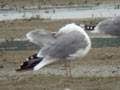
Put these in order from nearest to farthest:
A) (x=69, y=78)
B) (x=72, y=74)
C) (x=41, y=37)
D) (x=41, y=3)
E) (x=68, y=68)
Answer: (x=41, y=37) < (x=69, y=78) < (x=72, y=74) < (x=68, y=68) < (x=41, y=3)

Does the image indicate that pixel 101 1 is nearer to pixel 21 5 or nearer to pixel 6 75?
pixel 21 5

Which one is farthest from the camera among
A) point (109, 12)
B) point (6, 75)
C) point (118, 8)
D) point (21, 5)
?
point (21, 5)

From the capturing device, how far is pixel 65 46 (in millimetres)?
8281

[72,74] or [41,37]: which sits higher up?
[41,37]

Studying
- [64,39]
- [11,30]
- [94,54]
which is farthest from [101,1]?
[64,39]

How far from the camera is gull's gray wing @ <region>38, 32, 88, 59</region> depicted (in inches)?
322

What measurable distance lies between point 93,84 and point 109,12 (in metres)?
10.6

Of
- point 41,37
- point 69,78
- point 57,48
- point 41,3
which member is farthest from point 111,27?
point 41,3

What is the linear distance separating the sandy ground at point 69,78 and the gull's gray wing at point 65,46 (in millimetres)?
778

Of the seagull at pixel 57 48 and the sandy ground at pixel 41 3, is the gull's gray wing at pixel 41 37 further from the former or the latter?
the sandy ground at pixel 41 3

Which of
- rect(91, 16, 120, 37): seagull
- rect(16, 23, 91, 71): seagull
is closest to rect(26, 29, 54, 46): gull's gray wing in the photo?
rect(16, 23, 91, 71): seagull

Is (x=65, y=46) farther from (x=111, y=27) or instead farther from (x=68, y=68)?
(x=111, y=27)

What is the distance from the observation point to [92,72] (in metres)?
9.93

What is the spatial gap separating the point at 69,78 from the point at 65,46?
1277 millimetres
